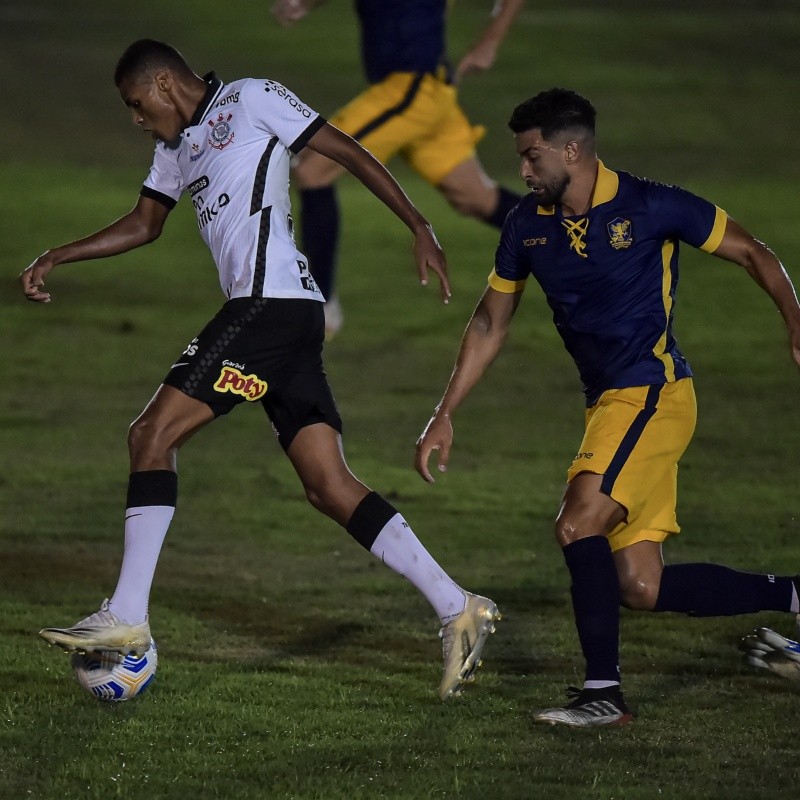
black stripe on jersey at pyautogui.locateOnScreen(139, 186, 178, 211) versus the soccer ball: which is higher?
black stripe on jersey at pyautogui.locateOnScreen(139, 186, 178, 211)

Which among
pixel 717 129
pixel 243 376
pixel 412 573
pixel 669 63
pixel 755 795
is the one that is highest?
pixel 669 63

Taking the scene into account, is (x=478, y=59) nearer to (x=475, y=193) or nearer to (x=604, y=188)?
(x=475, y=193)

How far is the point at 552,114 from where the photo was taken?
577 cm

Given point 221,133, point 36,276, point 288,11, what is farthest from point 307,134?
point 288,11

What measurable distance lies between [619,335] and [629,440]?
377 millimetres

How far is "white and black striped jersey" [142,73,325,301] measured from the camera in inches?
237

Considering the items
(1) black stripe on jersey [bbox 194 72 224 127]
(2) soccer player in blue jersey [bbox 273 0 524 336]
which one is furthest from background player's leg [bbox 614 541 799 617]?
(2) soccer player in blue jersey [bbox 273 0 524 336]

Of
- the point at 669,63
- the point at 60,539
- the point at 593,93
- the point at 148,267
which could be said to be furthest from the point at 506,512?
the point at 669,63

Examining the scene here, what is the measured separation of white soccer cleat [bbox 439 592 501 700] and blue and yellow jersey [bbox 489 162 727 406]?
2.76 feet

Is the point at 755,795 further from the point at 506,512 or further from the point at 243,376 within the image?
the point at 506,512

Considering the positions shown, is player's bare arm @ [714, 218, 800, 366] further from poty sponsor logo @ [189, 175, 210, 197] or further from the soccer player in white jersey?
poty sponsor logo @ [189, 175, 210, 197]

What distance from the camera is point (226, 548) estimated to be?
26.2 feet

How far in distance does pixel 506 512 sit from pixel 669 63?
19142 mm

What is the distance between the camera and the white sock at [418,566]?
19.1 ft
